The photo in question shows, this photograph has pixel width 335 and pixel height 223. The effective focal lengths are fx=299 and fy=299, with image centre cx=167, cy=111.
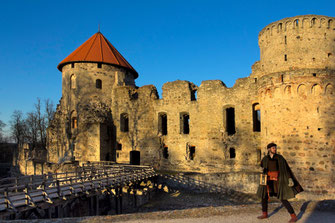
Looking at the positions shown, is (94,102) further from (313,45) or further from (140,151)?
(313,45)

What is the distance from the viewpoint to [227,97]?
63.7 ft

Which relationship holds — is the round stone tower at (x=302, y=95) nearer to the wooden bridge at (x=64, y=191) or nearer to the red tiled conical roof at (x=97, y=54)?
the wooden bridge at (x=64, y=191)

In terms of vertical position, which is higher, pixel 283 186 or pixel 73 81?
pixel 73 81

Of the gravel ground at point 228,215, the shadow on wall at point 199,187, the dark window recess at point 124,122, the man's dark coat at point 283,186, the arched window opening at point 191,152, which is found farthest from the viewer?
the dark window recess at point 124,122

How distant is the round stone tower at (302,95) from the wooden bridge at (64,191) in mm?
7323

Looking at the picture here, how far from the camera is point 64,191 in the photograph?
10023 millimetres

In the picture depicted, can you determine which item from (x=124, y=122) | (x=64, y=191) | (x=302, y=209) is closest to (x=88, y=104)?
(x=124, y=122)

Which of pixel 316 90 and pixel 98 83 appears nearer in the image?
pixel 316 90

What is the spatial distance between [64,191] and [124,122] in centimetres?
1397

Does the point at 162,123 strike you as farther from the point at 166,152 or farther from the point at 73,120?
the point at 73,120

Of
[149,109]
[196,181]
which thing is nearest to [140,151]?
[149,109]

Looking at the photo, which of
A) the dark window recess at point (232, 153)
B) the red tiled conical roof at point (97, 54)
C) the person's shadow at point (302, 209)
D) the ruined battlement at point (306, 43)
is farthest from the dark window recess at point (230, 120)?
the person's shadow at point (302, 209)

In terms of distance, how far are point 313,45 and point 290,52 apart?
44.9 inches

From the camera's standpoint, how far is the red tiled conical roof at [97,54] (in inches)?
940
